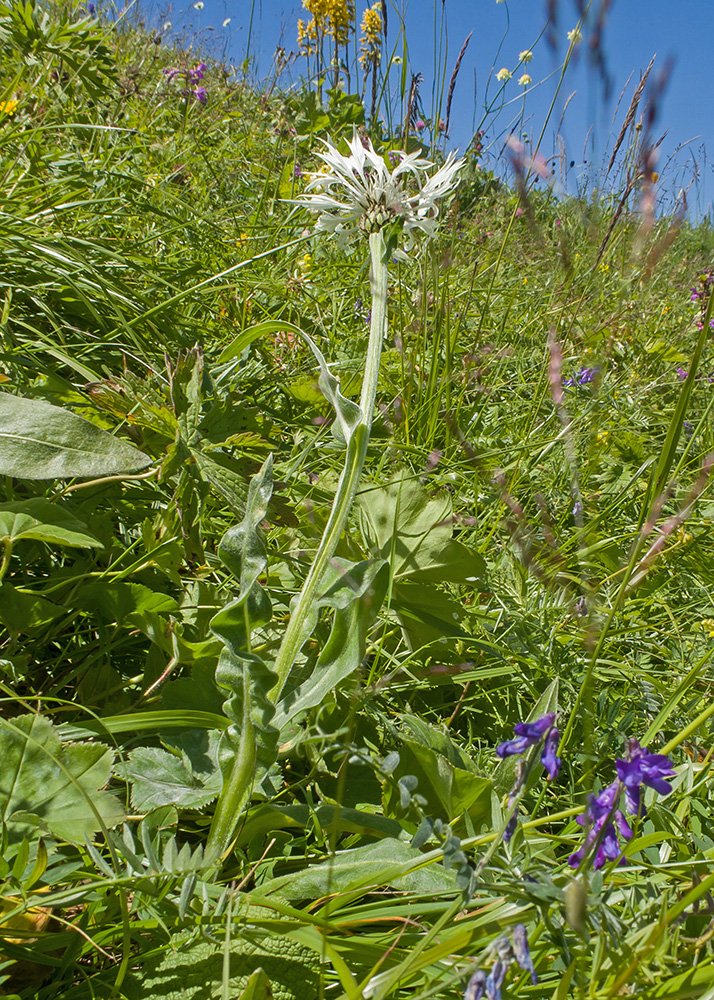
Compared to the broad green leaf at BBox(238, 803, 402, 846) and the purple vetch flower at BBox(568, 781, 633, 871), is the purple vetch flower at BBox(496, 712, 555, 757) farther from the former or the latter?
the broad green leaf at BBox(238, 803, 402, 846)

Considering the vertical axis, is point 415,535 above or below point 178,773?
above

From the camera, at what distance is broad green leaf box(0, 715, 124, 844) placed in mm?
733

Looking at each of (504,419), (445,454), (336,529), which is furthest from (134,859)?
(504,419)

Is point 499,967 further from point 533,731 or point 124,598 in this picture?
point 124,598

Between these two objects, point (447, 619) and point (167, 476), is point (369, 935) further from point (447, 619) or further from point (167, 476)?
point (167, 476)

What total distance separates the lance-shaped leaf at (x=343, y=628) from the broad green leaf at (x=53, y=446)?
1.27ft

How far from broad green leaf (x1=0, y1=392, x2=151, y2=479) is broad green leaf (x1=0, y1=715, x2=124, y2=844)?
1.21 feet

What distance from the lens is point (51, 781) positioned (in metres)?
0.75

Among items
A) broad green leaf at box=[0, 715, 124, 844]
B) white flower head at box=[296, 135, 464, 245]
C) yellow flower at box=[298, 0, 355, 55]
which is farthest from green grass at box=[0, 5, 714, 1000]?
yellow flower at box=[298, 0, 355, 55]

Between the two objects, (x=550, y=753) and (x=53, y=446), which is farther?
(x=53, y=446)

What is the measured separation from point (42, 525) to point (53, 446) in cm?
13

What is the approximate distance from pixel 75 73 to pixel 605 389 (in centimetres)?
180

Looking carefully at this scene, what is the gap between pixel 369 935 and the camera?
25.6 inches

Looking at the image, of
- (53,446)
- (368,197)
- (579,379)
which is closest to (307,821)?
(53,446)
